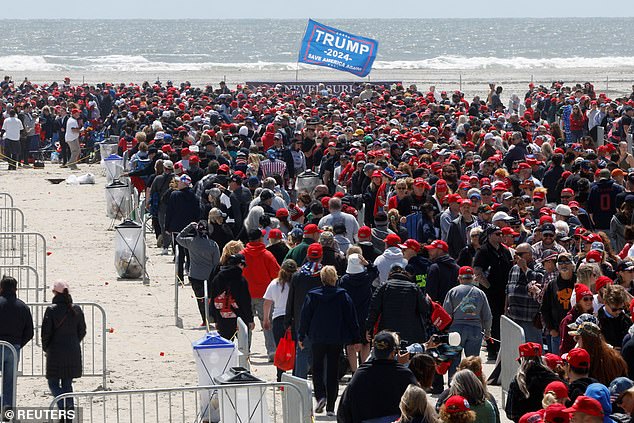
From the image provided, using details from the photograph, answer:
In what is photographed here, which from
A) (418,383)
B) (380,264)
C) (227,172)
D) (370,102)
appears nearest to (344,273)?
(380,264)

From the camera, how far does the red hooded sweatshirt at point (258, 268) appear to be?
13.5 m

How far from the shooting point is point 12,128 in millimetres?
30594

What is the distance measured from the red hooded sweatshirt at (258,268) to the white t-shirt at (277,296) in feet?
3.47

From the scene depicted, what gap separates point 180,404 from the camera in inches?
465

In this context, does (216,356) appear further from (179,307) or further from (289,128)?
(289,128)

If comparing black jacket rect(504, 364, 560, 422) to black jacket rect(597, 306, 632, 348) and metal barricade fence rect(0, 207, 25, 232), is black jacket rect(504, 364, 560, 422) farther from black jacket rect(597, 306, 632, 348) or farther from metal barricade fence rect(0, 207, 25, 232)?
metal barricade fence rect(0, 207, 25, 232)

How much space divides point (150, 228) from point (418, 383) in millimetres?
13951

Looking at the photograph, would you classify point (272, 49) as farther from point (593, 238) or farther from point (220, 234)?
point (593, 238)

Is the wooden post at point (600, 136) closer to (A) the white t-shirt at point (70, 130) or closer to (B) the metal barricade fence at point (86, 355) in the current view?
(A) the white t-shirt at point (70, 130)

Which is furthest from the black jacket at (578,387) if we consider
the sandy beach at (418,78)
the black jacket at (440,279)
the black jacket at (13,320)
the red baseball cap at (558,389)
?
the sandy beach at (418,78)

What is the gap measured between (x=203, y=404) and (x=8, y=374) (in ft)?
5.82

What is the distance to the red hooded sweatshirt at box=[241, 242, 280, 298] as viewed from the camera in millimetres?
13523

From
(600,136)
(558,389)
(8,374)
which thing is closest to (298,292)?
(8,374)

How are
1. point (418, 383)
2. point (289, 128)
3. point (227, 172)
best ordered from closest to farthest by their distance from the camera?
1. point (418, 383)
2. point (227, 172)
3. point (289, 128)
